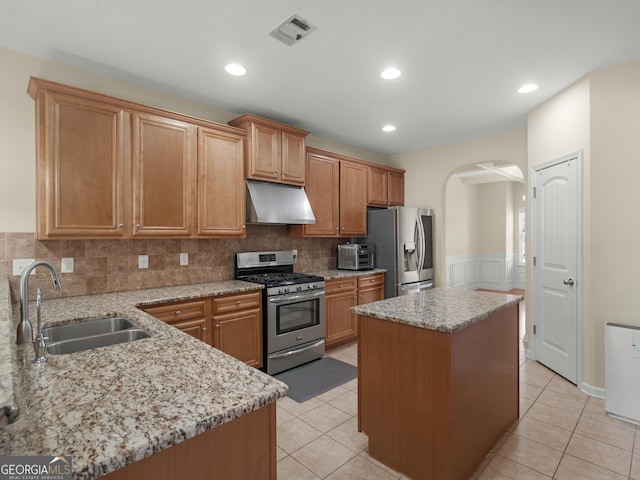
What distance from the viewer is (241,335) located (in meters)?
3.07

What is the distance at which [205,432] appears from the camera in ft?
2.82

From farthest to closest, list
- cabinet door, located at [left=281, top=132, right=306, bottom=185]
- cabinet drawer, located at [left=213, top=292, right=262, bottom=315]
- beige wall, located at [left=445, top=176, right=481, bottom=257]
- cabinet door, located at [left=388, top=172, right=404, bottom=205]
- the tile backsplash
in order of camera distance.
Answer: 1. beige wall, located at [left=445, top=176, right=481, bottom=257]
2. cabinet door, located at [left=388, top=172, right=404, bottom=205]
3. cabinet door, located at [left=281, top=132, right=306, bottom=185]
4. cabinet drawer, located at [left=213, top=292, right=262, bottom=315]
5. the tile backsplash

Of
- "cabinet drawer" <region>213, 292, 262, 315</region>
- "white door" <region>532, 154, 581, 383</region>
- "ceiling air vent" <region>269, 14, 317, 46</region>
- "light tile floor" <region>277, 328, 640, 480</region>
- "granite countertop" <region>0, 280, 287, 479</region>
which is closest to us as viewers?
"granite countertop" <region>0, 280, 287, 479</region>

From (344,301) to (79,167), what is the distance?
116 inches

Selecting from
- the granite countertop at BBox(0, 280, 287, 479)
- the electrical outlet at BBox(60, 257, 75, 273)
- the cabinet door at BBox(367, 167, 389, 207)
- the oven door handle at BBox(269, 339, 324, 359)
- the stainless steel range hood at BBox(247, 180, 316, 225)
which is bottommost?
the oven door handle at BBox(269, 339, 324, 359)

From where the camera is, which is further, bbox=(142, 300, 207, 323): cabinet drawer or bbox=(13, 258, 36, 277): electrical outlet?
bbox=(142, 300, 207, 323): cabinet drawer

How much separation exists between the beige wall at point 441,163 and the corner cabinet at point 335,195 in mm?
1048

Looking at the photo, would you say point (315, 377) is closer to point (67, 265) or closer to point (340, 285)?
point (340, 285)

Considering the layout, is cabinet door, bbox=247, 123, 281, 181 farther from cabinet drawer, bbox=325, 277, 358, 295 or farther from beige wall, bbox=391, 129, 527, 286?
beige wall, bbox=391, 129, 527, 286

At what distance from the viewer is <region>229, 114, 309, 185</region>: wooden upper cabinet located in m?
3.39

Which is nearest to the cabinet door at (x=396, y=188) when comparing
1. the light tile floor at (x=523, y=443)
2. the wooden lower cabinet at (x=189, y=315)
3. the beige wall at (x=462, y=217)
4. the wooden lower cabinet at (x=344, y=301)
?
the wooden lower cabinet at (x=344, y=301)

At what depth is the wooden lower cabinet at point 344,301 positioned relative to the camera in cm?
393

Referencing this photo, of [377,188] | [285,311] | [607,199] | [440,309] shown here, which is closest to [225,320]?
[285,311]

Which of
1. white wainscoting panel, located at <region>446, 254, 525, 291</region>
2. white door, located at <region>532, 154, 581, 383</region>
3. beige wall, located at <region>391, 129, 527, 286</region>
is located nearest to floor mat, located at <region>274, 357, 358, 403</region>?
white door, located at <region>532, 154, 581, 383</region>
